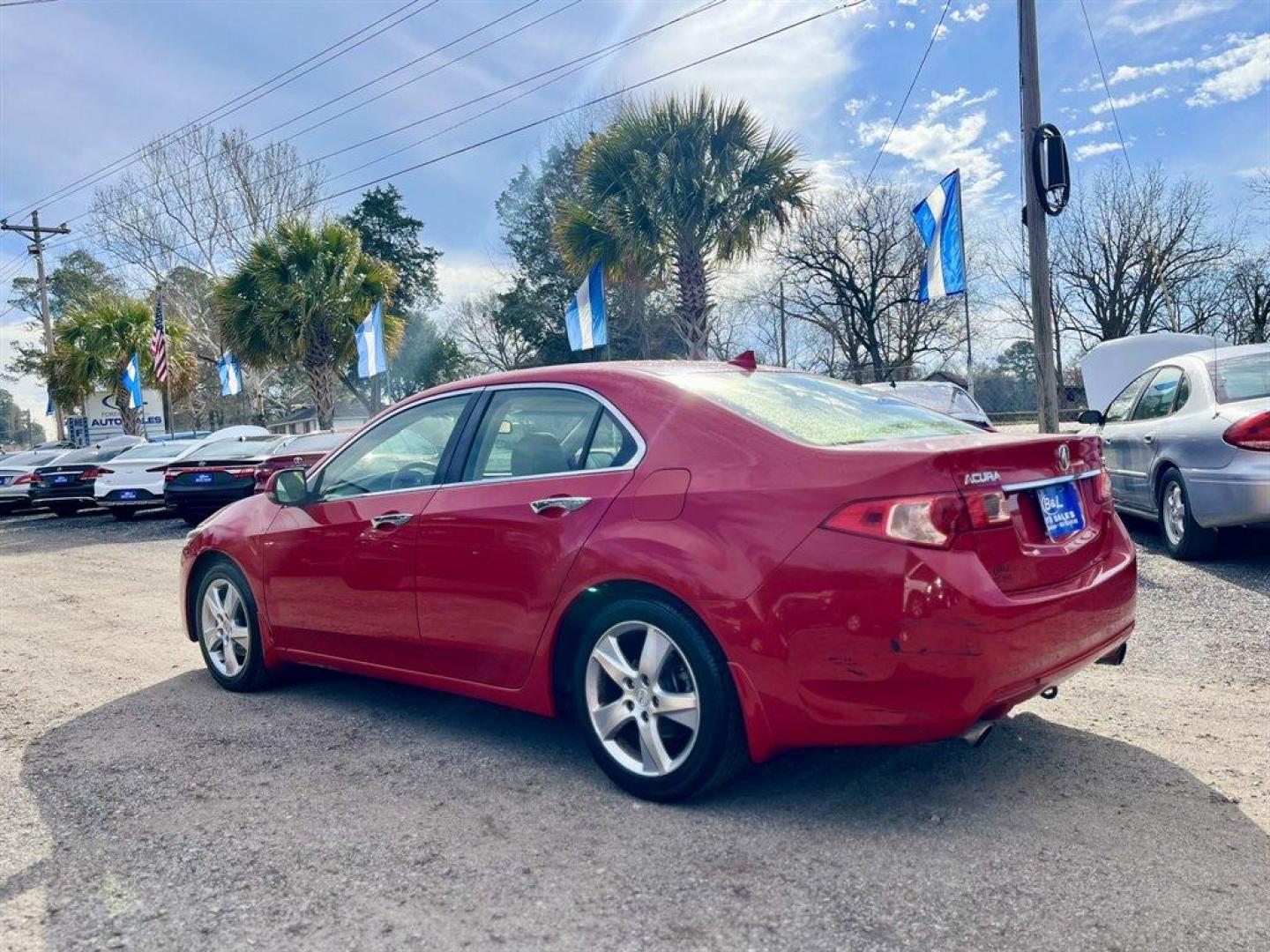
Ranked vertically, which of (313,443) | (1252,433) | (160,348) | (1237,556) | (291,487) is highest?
(160,348)

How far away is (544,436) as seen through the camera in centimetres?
380

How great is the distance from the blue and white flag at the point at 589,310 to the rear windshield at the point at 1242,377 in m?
13.0

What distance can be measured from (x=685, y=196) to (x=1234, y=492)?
12.9 metres

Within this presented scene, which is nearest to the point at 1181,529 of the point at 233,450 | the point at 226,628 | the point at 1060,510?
the point at 1060,510

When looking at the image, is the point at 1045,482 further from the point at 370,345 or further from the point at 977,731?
the point at 370,345

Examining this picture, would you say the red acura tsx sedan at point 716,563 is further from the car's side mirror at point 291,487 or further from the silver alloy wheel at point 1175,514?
the silver alloy wheel at point 1175,514

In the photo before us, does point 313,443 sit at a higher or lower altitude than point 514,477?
higher

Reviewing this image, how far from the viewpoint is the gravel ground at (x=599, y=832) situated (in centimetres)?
259

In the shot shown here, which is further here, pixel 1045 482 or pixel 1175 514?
pixel 1175 514

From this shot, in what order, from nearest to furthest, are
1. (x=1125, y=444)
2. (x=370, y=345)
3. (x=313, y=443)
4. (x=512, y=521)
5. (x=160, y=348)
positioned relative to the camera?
(x=512, y=521) < (x=1125, y=444) < (x=313, y=443) < (x=370, y=345) < (x=160, y=348)

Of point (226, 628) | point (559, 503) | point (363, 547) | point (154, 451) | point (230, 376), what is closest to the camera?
point (559, 503)

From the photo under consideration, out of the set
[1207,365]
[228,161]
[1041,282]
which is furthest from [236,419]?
[1207,365]

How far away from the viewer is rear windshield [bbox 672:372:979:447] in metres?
3.39

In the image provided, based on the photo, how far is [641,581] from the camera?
128 inches
